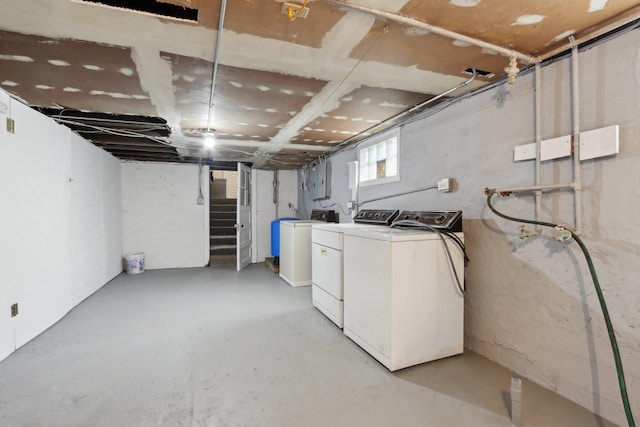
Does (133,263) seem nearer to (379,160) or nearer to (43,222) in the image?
(43,222)

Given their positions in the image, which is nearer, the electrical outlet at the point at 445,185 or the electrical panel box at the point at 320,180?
the electrical outlet at the point at 445,185

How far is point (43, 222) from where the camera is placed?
252 cm

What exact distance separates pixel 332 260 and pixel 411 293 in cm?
93

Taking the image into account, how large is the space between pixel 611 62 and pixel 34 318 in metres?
4.23

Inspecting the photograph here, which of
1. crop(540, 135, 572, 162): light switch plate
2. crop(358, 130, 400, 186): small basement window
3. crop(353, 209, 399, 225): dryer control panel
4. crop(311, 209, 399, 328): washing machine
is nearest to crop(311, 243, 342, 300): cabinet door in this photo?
crop(311, 209, 399, 328): washing machine

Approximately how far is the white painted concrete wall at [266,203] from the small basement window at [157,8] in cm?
439

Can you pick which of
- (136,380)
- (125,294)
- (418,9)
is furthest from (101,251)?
(418,9)

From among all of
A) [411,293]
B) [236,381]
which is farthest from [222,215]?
[411,293]

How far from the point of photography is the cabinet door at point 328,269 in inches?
101

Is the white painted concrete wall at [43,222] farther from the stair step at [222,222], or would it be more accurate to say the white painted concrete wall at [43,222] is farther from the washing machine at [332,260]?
the stair step at [222,222]

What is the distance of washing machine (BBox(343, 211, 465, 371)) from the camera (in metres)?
1.88

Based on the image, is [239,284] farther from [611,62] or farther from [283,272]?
[611,62]

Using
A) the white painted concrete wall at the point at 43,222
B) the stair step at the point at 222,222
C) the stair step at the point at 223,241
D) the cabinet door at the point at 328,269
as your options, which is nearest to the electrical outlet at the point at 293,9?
the cabinet door at the point at 328,269

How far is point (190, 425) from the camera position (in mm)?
1429
